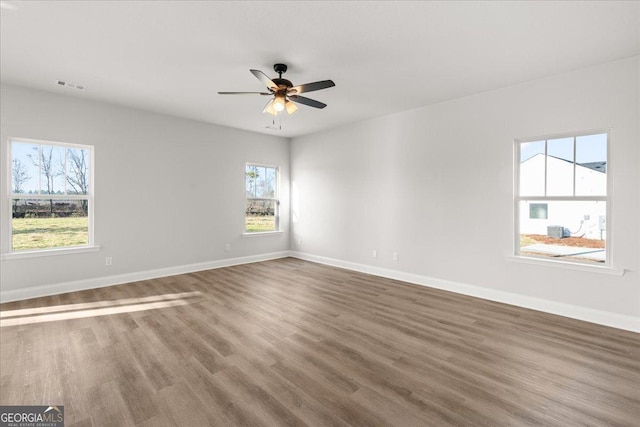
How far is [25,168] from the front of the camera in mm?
4168

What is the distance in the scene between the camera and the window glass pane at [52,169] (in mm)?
4301

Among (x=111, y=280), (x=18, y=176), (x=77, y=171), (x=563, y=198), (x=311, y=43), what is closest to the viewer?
(x=311, y=43)

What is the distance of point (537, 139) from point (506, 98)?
68cm

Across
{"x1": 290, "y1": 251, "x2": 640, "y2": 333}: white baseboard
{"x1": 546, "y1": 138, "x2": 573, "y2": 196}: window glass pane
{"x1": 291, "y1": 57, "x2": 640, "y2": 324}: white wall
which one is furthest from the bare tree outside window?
{"x1": 546, "y1": 138, "x2": 573, "y2": 196}: window glass pane

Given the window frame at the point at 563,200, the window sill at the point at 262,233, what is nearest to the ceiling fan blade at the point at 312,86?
the window frame at the point at 563,200

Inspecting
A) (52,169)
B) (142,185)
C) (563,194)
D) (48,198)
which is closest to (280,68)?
(142,185)

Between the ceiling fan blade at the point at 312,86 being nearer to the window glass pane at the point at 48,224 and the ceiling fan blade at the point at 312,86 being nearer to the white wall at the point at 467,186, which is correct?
the white wall at the point at 467,186

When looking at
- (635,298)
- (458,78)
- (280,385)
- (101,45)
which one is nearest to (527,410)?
(280,385)

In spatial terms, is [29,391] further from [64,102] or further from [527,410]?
[64,102]

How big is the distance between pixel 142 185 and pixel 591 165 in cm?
640

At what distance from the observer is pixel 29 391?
2057mm

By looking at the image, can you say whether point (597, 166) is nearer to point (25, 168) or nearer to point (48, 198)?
point (48, 198)

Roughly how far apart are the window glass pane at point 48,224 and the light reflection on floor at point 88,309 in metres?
1.08

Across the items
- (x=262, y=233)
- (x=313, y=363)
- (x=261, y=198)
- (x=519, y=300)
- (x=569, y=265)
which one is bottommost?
Answer: (x=313, y=363)
